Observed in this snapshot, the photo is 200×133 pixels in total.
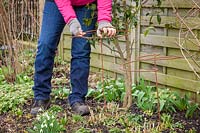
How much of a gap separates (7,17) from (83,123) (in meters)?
2.13

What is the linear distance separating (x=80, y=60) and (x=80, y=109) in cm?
39

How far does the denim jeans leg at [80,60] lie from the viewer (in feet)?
11.3

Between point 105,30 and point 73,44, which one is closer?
point 105,30

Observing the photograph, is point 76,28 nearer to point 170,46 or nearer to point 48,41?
point 48,41

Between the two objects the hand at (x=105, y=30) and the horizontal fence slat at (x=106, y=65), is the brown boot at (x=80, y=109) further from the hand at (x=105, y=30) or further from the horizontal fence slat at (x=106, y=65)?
the horizontal fence slat at (x=106, y=65)

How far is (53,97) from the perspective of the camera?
13.4 ft

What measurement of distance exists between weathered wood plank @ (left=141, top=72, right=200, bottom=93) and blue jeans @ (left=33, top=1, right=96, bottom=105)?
963mm

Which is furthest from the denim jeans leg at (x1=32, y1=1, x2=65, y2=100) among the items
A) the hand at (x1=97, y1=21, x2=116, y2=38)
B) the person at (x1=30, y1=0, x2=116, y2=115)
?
the hand at (x1=97, y1=21, x2=116, y2=38)

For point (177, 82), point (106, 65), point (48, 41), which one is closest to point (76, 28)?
point (48, 41)

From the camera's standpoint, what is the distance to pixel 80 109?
3.51 meters

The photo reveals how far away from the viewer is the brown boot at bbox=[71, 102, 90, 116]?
138 inches

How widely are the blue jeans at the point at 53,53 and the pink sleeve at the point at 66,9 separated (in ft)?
0.51

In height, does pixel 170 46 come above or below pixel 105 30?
below

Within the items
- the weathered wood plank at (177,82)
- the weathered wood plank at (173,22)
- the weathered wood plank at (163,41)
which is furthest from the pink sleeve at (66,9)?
the weathered wood plank at (177,82)
